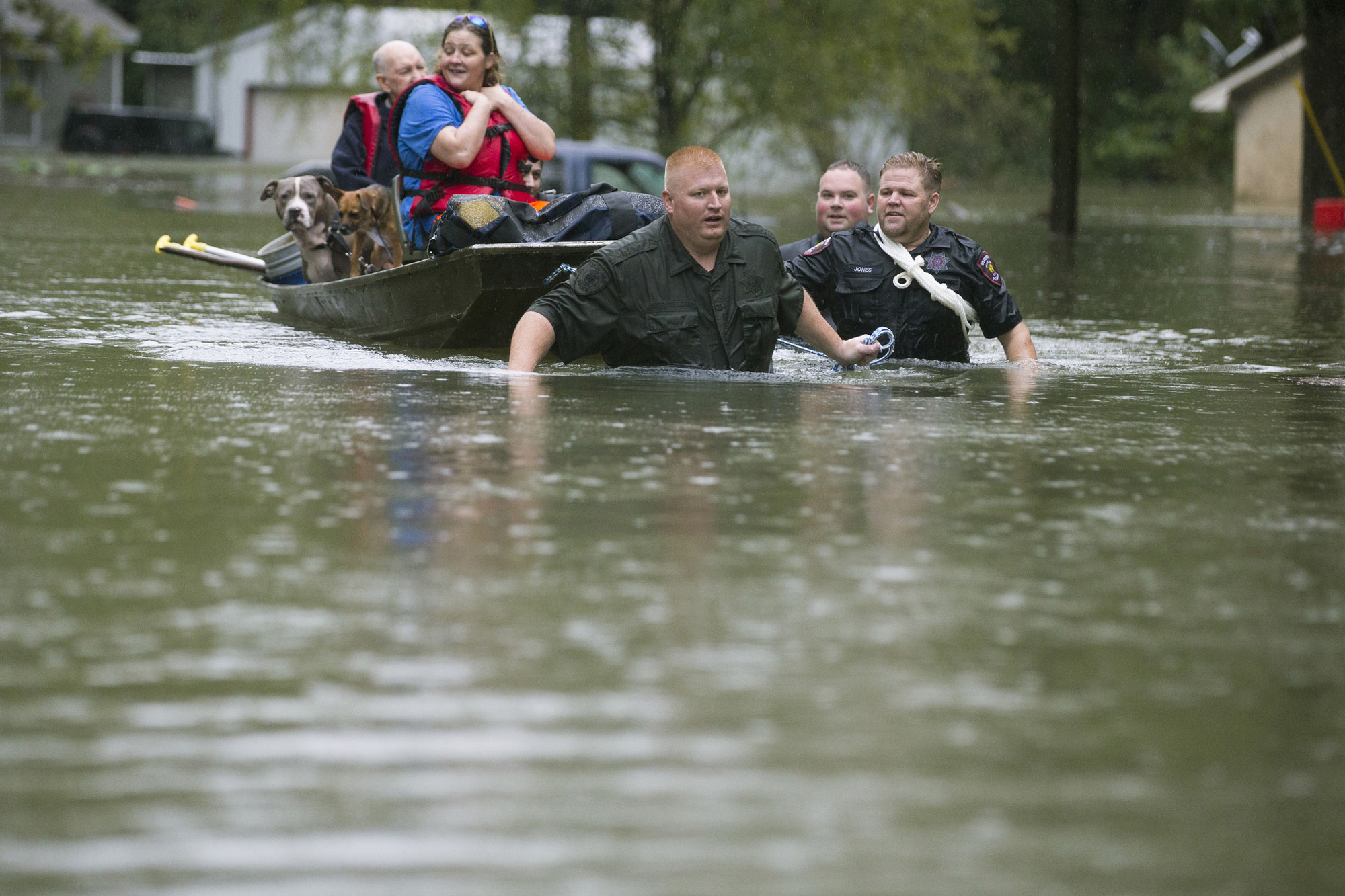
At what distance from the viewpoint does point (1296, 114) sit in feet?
107

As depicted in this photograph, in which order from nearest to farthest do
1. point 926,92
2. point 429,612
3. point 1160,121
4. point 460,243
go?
point 429,612, point 460,243, point 926,92, point 1160,121

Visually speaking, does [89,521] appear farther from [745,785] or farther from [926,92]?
[926,92]

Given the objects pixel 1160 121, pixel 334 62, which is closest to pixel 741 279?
pixel 334 62

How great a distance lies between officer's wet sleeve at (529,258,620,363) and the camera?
682 centimetres

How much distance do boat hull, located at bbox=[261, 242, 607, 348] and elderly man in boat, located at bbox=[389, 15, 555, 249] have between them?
32cm

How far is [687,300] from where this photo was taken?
7.05 meters

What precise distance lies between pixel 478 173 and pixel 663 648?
220 inches

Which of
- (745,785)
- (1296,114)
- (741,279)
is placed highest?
(1296,114)

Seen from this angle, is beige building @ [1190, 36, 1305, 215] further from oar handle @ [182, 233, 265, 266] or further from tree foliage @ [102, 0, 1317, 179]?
oar handle @ [182, 233, 265, 266]

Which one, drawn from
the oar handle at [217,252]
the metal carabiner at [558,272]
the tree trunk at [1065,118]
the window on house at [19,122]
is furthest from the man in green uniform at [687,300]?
the window on house at [19,122]

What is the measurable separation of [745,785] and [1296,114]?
3238 cm

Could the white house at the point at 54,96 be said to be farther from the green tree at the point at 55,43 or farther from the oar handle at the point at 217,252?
the oar handle at the point at 217,252

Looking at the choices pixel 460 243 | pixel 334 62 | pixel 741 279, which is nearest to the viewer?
pixel 741 279

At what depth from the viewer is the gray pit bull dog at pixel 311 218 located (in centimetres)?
929
